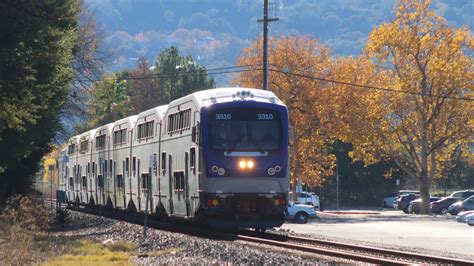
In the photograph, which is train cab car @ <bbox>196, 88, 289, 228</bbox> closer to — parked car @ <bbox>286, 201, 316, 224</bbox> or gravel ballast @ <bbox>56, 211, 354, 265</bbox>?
gravel ballast @ <bbox>56, 211, 354, 265</bbox>

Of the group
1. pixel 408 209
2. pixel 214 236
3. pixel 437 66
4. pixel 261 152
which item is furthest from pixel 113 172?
pixel 408 209

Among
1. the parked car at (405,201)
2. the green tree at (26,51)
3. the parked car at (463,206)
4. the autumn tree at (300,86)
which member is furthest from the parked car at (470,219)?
the parked car at (405,201)

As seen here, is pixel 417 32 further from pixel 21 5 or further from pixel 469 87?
pixel 21 5

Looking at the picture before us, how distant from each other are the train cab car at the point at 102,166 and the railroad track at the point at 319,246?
3.66 metres

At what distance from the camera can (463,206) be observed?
179ft

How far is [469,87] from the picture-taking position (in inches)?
2023

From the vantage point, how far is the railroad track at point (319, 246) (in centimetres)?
1698

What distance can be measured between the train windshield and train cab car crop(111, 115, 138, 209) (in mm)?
11253

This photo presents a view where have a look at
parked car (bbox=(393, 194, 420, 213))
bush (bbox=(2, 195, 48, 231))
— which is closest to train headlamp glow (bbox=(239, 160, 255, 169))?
bush (bbox=(2, 195, 48, 231))

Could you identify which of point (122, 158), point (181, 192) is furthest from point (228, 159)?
point (122, 158)

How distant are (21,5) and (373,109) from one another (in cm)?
3672

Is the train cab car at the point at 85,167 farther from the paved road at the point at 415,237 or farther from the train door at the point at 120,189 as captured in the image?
the paved road at the point at 415,237

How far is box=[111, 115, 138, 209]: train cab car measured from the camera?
33844mm

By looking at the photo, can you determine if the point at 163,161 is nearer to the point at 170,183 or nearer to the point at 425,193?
the point at 170,183
